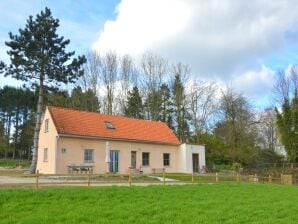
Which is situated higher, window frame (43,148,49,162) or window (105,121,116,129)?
window (105,121,116,129)

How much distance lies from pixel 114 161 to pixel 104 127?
302cm

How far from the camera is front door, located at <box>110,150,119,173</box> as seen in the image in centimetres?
3177

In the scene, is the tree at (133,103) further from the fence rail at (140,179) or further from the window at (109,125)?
the fence rail at (140,179)

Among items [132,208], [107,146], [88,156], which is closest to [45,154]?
[88,156]

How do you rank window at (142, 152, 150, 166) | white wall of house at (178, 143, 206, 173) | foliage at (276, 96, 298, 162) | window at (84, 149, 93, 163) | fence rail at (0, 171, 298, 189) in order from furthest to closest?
foliage at (276, 96, 298, 162)
white wall of house at (178, 143, 206, 173)
window at (142, 152, 150, 166)
window at (84, 149, 93, 163)
fence rail at (0, 171, 298, 189)

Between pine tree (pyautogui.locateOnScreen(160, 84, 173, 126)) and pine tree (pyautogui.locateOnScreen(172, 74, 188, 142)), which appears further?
pine tree (pyautogui.locateOnScreen(160, 84, 173, 126))

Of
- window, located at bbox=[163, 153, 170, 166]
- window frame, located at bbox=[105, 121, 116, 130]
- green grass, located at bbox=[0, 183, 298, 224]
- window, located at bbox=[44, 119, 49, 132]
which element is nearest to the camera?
green grass, located at bbox=[0, 183, 298, 224]

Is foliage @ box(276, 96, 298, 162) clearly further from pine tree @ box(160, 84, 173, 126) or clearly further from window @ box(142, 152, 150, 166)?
window @ box(142, 152, 150, 166)

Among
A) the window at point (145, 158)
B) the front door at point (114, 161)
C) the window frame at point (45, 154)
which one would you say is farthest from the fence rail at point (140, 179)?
the window at point (145, 158)

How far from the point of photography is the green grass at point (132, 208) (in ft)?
32.6

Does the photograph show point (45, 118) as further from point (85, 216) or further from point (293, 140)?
point (293, 140)

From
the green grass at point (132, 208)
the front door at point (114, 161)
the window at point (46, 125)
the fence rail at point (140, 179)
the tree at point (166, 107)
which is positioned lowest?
the green grass at point (132, 208)

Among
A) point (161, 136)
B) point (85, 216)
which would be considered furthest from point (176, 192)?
point (161, 136)

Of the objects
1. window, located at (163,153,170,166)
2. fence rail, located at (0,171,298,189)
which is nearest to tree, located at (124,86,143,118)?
window, located at (163,153,170,166)
